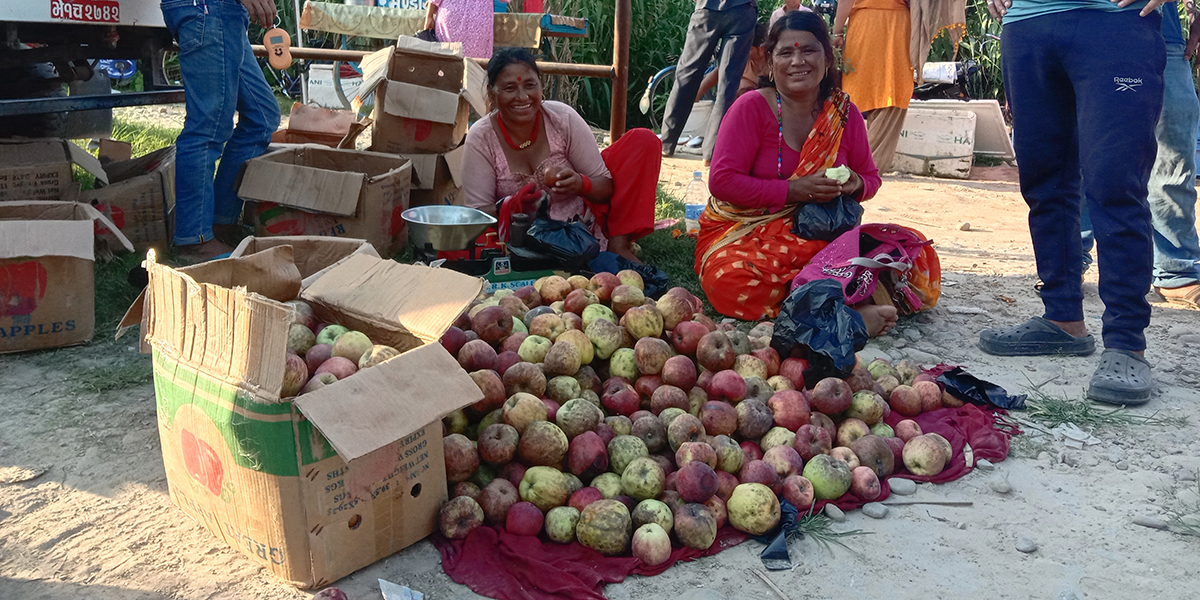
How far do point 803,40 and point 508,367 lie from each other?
2.19 meters

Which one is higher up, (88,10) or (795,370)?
(88,10)

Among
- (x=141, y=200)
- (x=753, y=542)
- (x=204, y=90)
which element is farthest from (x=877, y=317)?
(x=141, y=200)

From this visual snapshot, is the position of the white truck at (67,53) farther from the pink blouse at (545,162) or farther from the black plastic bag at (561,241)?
the black plastic bag at (561,241)

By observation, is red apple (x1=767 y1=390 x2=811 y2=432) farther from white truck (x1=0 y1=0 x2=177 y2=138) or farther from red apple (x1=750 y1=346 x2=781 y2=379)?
white truck (x1=0 y1=0 x2=177 y2=138)

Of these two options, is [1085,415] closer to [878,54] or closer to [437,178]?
[437,178]

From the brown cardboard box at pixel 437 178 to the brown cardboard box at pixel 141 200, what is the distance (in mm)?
1360

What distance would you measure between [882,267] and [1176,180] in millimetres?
1778

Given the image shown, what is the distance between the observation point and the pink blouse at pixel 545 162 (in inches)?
181

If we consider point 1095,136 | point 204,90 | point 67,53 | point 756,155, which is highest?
point 67,53

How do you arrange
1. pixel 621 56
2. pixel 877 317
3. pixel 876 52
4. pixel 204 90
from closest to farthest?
pixel 877 317
pixel 204 90
pixel 621 56
pixel 876 52

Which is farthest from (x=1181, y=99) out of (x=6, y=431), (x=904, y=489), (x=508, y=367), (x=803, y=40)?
(x=6, y=431)

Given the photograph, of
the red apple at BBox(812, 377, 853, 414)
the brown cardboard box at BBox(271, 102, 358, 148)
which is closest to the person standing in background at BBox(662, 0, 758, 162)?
the brown cardboard box at BBox(271, 102, 358, 148)

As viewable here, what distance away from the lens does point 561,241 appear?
4.29 m

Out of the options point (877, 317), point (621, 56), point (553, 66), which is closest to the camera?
point (877, 317)
